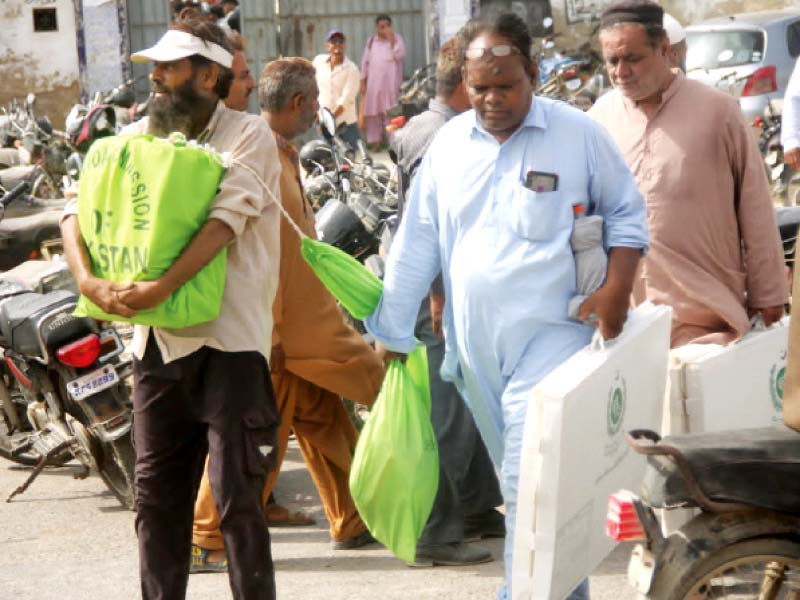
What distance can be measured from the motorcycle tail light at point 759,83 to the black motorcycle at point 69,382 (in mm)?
11769

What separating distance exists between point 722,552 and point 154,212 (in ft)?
5.74

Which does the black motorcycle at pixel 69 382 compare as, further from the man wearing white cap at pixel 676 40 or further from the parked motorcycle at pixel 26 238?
the man wearing white cap at pixel 676 40

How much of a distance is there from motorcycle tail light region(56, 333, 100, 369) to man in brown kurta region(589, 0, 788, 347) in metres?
2.31

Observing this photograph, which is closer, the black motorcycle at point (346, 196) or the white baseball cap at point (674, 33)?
the white baseball cap at point (674, 33)

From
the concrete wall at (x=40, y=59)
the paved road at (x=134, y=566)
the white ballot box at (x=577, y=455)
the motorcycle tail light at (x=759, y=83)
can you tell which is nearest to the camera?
the white ballot box at (x=577, y=455)

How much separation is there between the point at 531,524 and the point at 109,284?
1.33 m

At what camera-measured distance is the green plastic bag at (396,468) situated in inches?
194

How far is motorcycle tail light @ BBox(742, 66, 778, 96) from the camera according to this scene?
17641 millimetres

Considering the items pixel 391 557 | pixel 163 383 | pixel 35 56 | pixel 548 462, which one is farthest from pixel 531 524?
pixel 35 56

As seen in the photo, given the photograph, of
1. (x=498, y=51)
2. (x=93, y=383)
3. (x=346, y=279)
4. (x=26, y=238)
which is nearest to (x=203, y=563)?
(x=93, y=383)

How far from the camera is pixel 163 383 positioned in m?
4.69

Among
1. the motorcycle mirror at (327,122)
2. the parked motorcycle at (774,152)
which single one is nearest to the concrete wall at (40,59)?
the parked motorcycle at (774,152)

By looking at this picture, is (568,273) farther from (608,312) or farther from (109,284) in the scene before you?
(109,284)

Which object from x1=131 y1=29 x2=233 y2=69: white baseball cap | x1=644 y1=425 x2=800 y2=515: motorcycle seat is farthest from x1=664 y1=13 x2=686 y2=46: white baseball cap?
x1=644 y1=425 x2=800 y2=515: motorcycle seat
